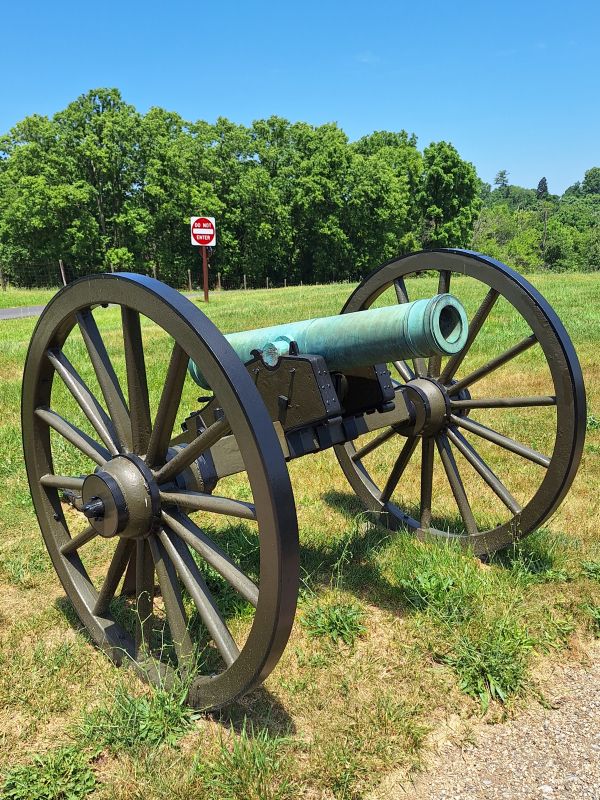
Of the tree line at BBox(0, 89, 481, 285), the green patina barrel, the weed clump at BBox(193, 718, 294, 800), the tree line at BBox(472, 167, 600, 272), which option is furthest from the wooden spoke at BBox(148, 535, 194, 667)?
the tree line at BBox(472, 167, 600, 272)

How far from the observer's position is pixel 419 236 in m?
50.0

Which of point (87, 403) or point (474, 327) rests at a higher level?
point (474, 327)

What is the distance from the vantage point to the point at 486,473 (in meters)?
3.49

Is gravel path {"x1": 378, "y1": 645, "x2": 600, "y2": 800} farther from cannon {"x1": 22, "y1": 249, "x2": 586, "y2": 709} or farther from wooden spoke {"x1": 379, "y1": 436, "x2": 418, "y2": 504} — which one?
wooden spoke {"x1": 379, "y1": 436, "x2": 418, "y2": 504}

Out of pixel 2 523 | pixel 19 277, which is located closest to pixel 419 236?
pixel 19 277

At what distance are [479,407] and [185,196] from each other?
3703cm

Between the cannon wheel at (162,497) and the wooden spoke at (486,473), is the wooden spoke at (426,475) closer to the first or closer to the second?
the wooden spoke at (486,473)

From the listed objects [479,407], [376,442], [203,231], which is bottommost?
[376,442]

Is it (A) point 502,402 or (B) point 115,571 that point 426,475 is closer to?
(A) point 502,402

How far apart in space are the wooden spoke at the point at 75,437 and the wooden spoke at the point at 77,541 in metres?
0.34

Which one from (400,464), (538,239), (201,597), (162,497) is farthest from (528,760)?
(538,239)

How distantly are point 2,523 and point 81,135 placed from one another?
39.0 metres

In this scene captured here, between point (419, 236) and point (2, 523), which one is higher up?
point (419, 236)

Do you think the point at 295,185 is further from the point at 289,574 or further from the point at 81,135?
the point at 289,574
